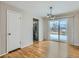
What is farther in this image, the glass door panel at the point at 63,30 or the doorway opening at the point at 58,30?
the doorway opening at the point at 58,30

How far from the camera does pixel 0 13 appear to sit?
4.57 metres

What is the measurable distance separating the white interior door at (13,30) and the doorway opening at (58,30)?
3.99 m

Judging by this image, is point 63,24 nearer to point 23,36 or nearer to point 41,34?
point 41,34

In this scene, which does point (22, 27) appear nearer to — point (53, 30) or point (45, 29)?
point (53, 30)

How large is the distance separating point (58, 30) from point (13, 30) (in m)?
4.66

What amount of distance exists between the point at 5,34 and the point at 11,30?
0.47 meters

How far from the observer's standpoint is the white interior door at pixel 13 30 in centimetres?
510

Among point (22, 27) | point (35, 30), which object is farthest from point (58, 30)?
point (22, 27)

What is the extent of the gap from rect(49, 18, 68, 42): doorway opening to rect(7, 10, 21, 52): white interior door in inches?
157

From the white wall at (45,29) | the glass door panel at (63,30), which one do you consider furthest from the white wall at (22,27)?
the white wall at (45,29)

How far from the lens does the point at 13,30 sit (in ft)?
17.7

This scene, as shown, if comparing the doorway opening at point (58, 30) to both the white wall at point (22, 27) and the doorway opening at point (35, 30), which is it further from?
the white wall at point (22, 27)

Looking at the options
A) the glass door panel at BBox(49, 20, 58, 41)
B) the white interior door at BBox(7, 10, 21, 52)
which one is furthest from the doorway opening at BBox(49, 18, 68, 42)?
the white interior door at BBox(7, 10, 21, 52)

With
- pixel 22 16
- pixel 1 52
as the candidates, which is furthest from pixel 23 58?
pixel 22 16
